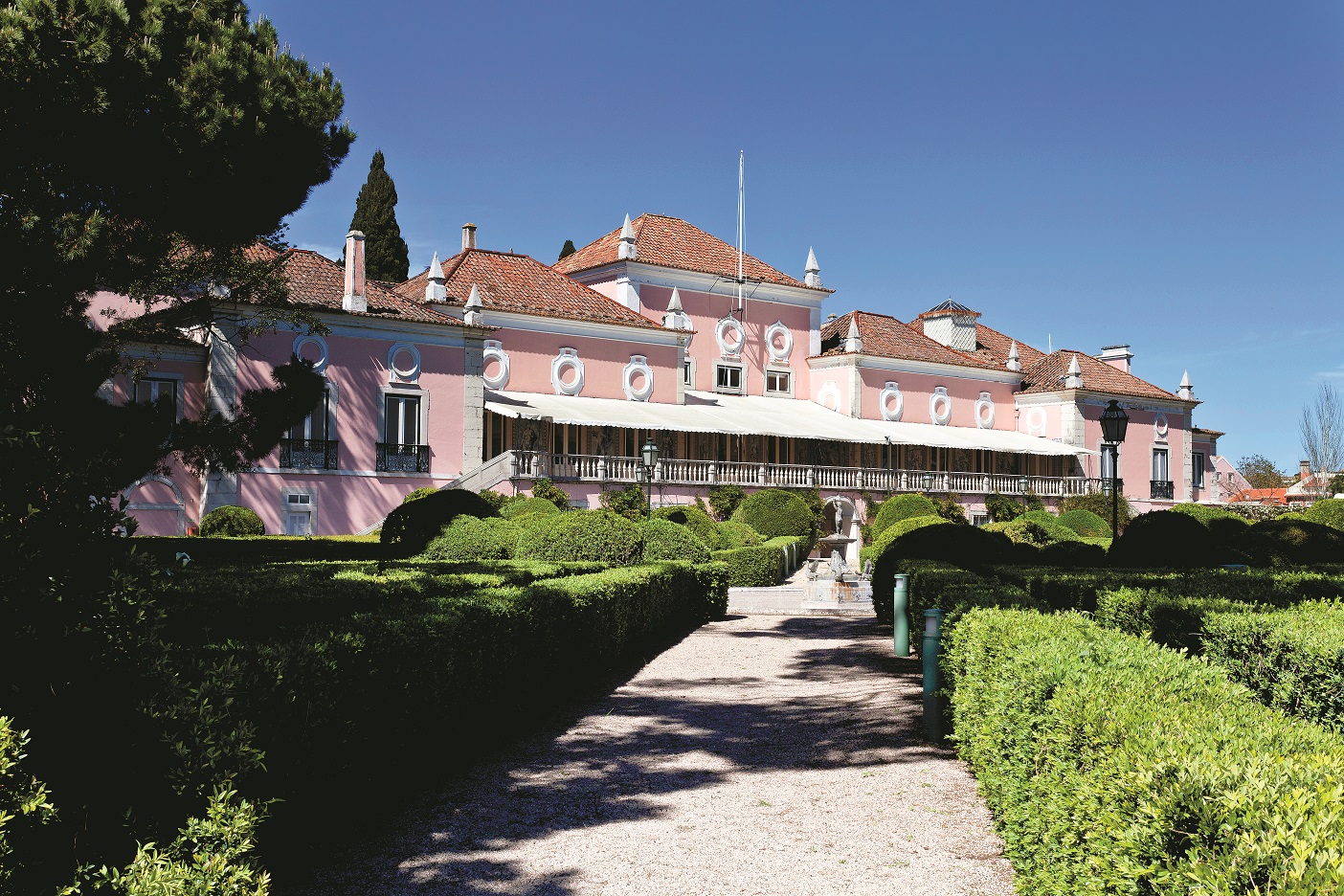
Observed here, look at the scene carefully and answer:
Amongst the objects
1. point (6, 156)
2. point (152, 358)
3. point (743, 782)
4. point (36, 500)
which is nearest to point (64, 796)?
point (36, 500)

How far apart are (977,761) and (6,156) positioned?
14347mm

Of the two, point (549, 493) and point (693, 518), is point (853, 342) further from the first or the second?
point (549, 493)

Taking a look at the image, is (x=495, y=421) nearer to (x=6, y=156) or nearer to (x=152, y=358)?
(x=152, y=358)

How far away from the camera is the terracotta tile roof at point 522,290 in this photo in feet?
116

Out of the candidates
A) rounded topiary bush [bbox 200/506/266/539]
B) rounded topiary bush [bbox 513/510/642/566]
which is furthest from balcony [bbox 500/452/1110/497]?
rounded topiary bush [bbox 513/510/642/566]

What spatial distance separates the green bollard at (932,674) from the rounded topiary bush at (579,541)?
7.70m

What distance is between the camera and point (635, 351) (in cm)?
3731

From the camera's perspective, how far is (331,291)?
30.0m

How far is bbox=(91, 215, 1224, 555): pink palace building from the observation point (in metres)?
28.3

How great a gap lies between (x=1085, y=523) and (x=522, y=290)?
19.4 meters

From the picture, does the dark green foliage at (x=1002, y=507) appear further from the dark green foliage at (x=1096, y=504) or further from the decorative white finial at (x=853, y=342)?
the decorative white finial at (x=853, y=342)

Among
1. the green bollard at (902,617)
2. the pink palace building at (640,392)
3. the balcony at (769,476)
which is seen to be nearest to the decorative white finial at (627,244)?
the pink palace building at (640,392)

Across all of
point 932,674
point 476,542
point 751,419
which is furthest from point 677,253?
point 932,674

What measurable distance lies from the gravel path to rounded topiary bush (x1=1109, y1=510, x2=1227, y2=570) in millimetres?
6933
